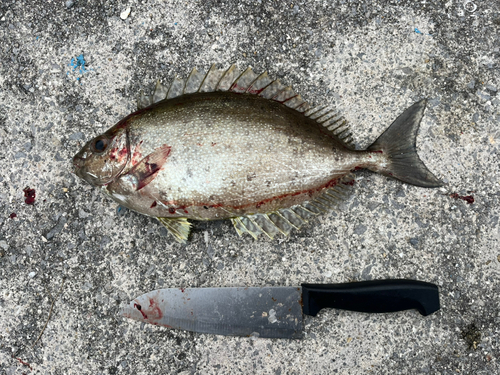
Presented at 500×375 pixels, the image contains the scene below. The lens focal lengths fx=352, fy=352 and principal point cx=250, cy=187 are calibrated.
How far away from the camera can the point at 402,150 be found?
6.35 feet

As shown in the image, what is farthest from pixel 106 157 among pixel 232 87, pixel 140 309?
pixel 140 309

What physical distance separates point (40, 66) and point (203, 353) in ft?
6.69

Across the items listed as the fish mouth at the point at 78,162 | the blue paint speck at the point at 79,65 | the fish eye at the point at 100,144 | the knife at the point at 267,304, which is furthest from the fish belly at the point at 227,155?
the blue paint speck at the point at 79,65

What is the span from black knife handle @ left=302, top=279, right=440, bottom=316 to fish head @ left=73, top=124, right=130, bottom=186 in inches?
46.3

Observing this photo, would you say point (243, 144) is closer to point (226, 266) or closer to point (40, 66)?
point (226, 266)

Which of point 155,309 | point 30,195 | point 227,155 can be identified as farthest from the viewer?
point 30,195

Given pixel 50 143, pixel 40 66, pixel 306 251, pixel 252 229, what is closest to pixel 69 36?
pixel 40 66

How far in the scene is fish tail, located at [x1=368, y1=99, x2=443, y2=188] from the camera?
1938 millimetres

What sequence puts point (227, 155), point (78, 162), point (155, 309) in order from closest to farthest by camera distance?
point (227, 155)
point (78, 162)
point (155, 309)

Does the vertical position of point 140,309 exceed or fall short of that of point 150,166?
it falls short

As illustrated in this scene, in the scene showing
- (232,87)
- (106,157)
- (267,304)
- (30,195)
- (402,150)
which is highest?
(232,87)

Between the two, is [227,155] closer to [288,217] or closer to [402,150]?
[288,217]

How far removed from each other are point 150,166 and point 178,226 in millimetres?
392

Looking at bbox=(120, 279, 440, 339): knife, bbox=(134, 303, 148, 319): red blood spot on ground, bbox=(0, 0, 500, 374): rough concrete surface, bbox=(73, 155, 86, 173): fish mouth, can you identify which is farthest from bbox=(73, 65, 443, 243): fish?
bbox=(134, 303, 148, 319): red blood spot on ground
